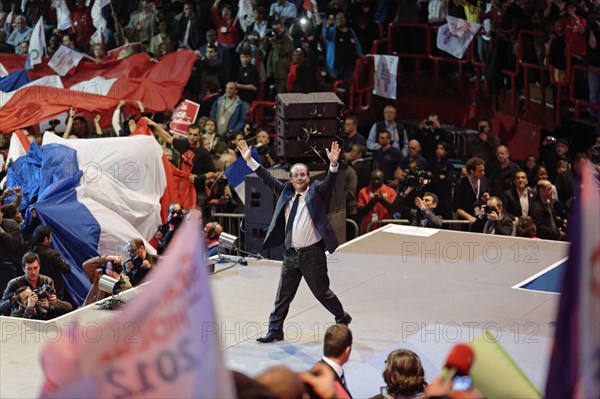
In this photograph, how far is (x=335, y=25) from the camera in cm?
1636

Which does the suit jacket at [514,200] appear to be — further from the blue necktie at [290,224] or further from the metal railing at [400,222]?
the blue necktie at [290,224]

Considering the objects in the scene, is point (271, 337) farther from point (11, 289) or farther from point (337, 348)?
point (337, 348)

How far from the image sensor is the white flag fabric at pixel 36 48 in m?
19.1

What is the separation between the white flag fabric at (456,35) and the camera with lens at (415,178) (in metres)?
3.40

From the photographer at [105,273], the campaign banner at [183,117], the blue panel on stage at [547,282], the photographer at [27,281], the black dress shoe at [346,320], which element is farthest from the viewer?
the campaign banner at [183,117]

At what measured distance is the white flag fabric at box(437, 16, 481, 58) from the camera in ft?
51.7

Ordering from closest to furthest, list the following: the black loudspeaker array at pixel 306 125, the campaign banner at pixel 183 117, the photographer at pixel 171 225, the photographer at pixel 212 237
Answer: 1. the photographer at pixel 212 237
2. the black loudspeaker array at pixel 306 125
3. the photographer at pixel 171 225
4. the campaign banner at pixel 183 117

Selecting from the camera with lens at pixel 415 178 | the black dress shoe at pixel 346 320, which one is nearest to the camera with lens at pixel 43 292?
the black dress shoe at pixel 346 320

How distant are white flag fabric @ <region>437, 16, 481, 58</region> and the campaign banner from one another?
360 cm

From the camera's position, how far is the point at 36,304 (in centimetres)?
968

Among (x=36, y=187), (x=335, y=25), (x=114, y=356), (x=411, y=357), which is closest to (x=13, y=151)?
(x=36, y=187)

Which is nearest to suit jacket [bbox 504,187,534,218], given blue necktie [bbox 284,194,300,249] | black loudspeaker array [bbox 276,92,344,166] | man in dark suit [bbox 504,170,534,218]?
man in dark suit [bbox 504,170,534,218]

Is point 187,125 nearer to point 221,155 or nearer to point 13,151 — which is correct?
point 221,155

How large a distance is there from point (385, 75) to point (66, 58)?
5764mm
